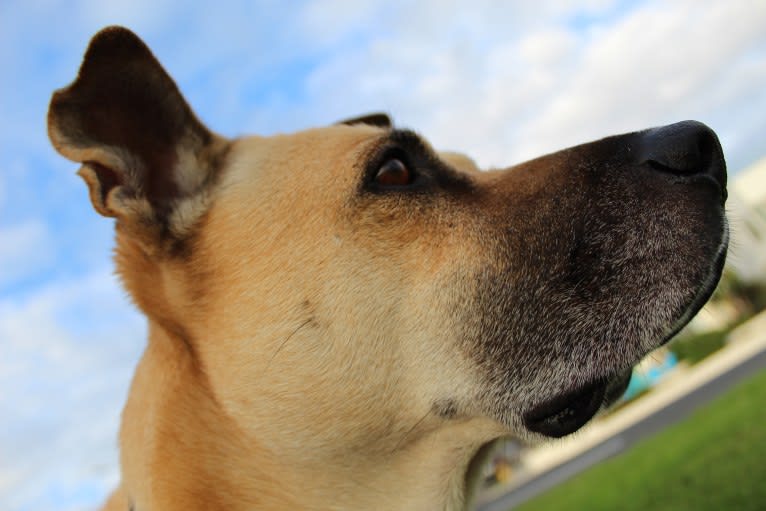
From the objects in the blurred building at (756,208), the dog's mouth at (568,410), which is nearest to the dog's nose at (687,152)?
the dog's mouth at (568,410)

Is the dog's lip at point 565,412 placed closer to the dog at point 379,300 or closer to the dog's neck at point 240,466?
the dog at point 379,300

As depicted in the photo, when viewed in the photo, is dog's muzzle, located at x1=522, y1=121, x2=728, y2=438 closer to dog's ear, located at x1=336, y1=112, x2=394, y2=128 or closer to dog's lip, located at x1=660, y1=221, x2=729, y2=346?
dog's lip, located at x1=660, y1=221, x2=729, y2=346

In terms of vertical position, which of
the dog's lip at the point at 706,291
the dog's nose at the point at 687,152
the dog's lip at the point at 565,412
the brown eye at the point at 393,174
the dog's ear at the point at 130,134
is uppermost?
the dog's ear at the point at 130,134

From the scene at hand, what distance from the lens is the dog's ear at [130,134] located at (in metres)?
2.89

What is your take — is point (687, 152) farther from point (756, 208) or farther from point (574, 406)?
point (756, 208)

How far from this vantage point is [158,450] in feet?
9.37

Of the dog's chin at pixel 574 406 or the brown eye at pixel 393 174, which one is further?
the brown eye at pixel 393 174

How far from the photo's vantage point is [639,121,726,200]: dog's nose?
2.54m

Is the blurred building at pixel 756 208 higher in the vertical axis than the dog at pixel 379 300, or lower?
lower

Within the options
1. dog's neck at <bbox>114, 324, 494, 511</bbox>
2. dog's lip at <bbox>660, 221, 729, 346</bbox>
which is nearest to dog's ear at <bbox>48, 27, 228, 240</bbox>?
dog's neck at <bbox>114, 324, 494, 511</bbox>

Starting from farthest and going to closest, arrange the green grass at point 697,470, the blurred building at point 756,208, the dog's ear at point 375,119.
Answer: the blurred building at point 756,208, the green grass at point 697,470, the dog's ear at point 375,119

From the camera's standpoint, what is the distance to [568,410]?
275 cm

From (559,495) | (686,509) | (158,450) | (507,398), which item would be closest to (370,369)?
(507,398)

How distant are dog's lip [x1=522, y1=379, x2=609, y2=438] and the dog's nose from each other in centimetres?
89
